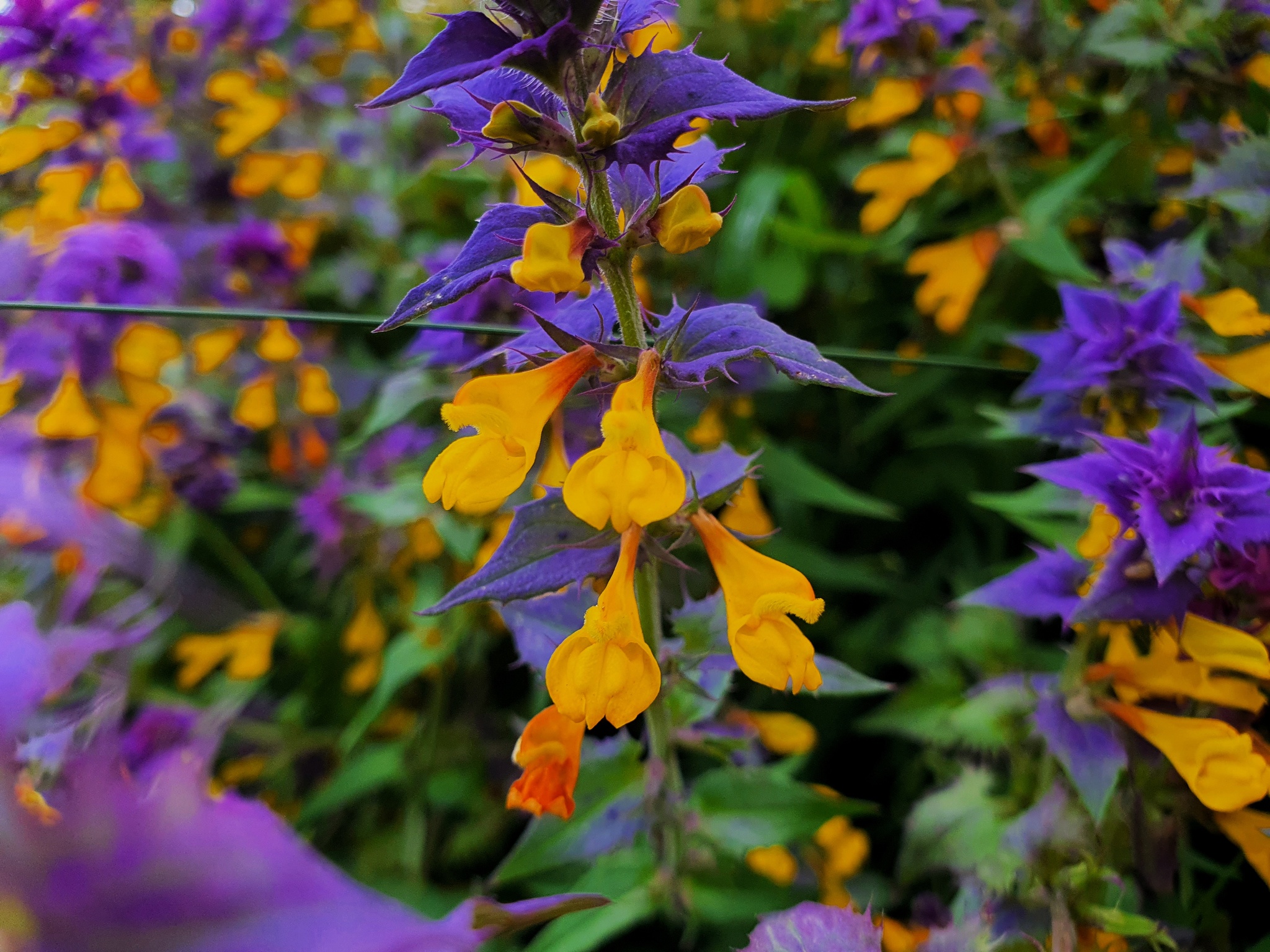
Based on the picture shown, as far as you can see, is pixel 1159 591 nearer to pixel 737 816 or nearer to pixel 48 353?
pixel 737 816

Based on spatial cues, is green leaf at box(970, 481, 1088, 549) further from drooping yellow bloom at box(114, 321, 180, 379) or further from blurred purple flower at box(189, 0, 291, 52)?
blurred purple flower at box(189, 0, 291, 52)

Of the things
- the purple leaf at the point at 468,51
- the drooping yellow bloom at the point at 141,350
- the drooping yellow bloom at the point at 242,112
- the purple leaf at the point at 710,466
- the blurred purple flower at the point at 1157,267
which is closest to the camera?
the purple leaf at the point at 468,51

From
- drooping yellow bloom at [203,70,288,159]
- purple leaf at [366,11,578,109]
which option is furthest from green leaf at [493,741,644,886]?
drooping yellow bloom at [203,70,288,159]

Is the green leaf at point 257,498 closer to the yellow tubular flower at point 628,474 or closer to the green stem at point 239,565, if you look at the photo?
the green stem at point 239,565

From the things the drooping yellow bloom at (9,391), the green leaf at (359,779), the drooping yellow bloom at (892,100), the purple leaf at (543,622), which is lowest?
the green leaf at (359,779)

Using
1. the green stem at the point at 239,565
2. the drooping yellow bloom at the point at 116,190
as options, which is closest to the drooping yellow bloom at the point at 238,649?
the green stem at the point at 239,565

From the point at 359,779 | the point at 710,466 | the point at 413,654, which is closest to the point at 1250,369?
the point at 710,466

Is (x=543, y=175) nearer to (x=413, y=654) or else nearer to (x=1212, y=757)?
(x=413, y=654)

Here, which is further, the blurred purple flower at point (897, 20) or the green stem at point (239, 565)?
the green stem at point (239, 565)
